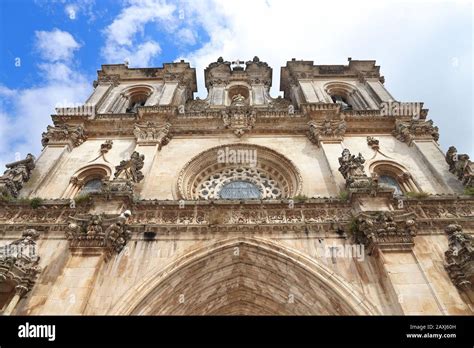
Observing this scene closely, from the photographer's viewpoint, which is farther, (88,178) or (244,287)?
(88,178)

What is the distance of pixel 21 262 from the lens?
835cm

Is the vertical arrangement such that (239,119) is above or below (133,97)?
below

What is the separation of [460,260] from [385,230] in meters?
1.88

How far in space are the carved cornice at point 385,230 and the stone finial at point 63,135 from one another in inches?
485

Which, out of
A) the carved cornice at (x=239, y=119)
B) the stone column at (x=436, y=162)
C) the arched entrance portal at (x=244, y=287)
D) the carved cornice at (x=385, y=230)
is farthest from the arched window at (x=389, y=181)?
the arched entrance portal at (x=244, y=287)

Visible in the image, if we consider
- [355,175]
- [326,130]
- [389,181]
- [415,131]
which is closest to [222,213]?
[355,175]

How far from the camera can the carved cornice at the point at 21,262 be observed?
7.92 meters

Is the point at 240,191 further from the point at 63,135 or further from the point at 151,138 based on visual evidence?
the point at 63,135

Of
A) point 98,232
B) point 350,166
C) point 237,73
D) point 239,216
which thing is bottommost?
point 98,232

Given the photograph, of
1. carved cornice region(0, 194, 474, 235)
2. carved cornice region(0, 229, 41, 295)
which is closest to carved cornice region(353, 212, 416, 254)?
carved cornice region(0, 194, 474, 235)

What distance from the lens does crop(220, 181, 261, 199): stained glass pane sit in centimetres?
1270

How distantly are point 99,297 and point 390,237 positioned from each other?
24.7 feet

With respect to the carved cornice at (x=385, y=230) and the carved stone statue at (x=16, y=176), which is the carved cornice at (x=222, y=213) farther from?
the carved stone statue at (x=16, y=176)
